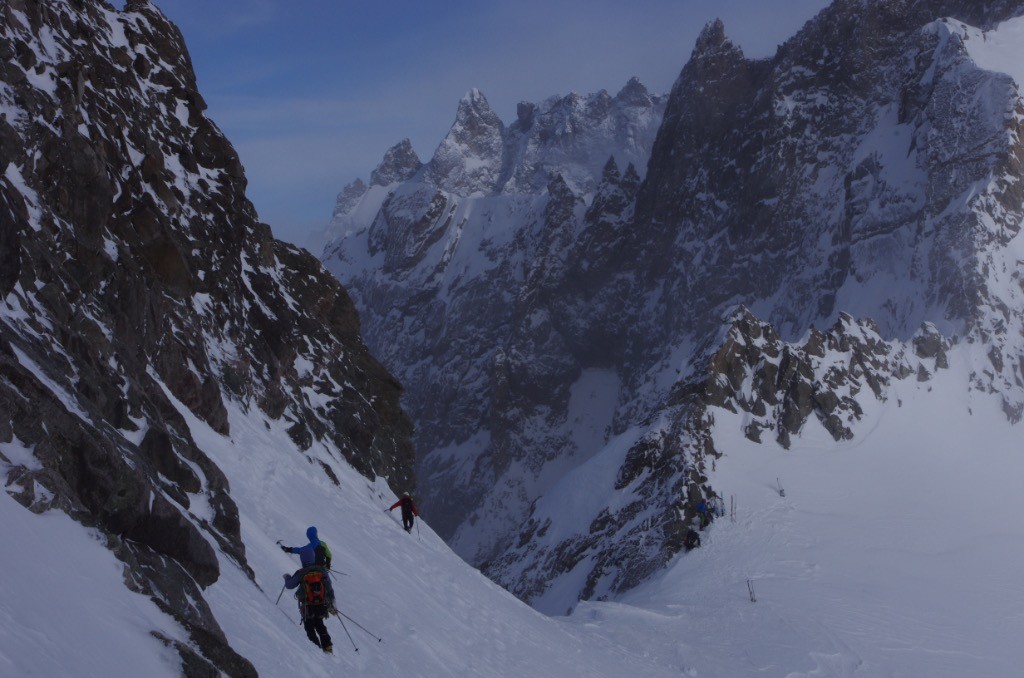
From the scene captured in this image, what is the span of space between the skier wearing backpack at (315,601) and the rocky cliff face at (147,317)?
3.77 ft

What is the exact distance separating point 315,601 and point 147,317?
12.3 metres

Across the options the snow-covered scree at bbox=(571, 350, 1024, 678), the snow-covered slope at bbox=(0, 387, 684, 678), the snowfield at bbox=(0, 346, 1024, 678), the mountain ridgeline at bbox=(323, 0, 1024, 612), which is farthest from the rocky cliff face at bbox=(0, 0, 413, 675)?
the mountain ridgeline at bbox=(323, 0, 1024, 612)

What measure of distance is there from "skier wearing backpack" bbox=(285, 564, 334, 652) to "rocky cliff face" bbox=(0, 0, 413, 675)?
115 centimetres

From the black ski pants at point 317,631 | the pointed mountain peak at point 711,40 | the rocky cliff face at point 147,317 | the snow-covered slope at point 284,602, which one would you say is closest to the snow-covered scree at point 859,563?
the snow-covered slope at point 284,602

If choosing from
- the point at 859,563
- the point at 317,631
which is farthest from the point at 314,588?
the point at 859,563

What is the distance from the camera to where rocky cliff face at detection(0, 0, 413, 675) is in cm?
1225

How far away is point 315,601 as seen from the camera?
14.1 metres

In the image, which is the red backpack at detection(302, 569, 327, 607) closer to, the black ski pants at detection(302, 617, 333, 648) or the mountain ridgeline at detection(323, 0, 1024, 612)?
the black ski pants at detection(302, 617, 333, 648)

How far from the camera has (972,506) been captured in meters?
58.7

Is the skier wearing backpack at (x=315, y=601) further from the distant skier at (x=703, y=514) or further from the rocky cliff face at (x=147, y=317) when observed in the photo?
the distant skier at (x=703, y=514)

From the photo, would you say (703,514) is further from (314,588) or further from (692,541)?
(314,588)

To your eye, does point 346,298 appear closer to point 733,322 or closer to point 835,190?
point 733,322

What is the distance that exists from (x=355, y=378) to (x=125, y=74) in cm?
1618

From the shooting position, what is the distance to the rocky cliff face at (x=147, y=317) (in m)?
12.2
